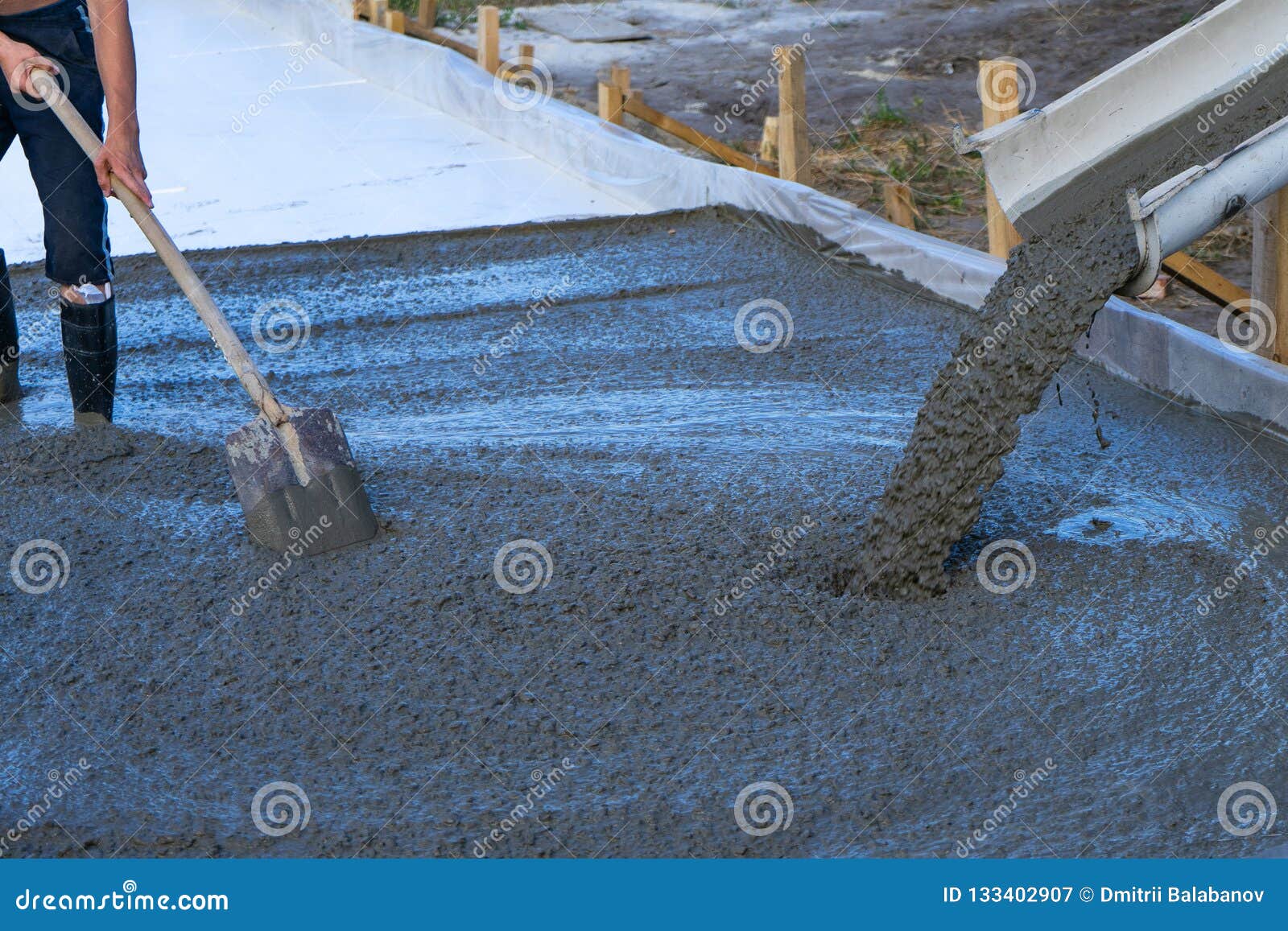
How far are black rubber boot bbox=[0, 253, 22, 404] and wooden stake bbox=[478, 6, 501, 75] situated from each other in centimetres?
440

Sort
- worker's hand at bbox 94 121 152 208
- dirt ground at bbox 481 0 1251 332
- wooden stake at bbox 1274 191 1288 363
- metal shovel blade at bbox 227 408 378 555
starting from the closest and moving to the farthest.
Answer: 1. metal shovel blade at bbox 227 408 378 555
2. worker's hand at bbox 94 121 152 208
3. wooden stake at bbox 1274 191 1288 363
4. dirt ground at bbox 481 0 1251 332

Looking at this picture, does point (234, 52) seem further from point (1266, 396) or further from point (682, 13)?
point (1266, 396)

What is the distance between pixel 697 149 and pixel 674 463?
425 centimetres

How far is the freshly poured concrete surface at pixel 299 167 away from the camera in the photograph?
19.3 feet

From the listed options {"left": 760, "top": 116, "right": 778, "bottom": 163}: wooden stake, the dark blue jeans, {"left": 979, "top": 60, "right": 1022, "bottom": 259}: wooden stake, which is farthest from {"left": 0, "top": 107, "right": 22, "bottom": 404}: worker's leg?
{"left": 760, "top": 116, "right": 778, "bottom": 163}: wooden stake

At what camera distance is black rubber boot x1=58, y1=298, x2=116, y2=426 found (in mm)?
3555

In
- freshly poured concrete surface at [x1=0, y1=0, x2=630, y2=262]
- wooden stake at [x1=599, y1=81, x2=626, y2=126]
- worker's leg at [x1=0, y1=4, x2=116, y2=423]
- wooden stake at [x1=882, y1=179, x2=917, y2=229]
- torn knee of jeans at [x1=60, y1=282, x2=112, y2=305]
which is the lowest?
freshly poured concrete surface at [x1=0, y1=0, x2=630, y2=262]

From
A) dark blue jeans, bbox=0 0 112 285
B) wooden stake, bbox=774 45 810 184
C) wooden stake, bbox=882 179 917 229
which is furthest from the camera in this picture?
wooden stake, bbox=774 45 810 184

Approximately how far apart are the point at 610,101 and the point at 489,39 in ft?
4.67

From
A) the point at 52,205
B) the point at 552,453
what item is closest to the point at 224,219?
the point at 52,205

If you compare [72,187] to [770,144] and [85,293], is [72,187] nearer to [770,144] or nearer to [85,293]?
[85,293]

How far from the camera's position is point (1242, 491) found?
3322 millimetres

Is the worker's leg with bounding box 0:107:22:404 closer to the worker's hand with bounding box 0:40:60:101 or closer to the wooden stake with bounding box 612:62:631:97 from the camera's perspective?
the worker's hand with bounding box 0:40:60:101

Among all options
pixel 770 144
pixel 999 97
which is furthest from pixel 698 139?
pixel 999 97
